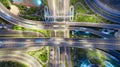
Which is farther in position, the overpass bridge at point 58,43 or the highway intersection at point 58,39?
the highway intersection at point 58,39

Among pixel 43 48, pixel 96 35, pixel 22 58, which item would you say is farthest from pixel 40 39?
pixel 96 35

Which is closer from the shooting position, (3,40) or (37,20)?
(3,40)

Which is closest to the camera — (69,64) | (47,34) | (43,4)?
(69,64)

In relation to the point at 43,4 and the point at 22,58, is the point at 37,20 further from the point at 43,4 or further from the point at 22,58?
the point at 22,58

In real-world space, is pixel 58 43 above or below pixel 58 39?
below

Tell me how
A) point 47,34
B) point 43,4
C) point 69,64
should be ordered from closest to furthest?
point 69,64 → point 47,34 → point 43,4

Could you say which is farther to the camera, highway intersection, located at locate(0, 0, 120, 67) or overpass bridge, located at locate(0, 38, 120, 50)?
highway intersection, located at locate(0, 0, 120, 67)

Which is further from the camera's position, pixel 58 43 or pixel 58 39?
pixel 58 39

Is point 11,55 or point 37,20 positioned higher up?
point 37,20

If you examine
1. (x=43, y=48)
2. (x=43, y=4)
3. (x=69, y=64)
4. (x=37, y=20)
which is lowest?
(x=69, y=64)
